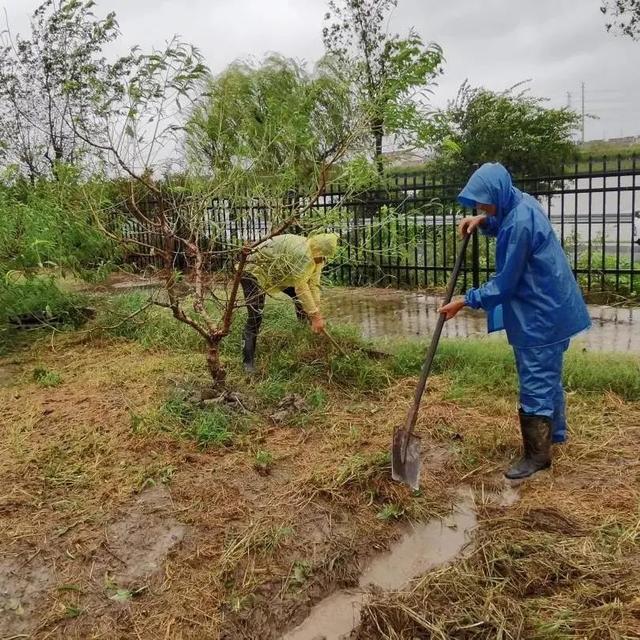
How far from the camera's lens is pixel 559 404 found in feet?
11.9

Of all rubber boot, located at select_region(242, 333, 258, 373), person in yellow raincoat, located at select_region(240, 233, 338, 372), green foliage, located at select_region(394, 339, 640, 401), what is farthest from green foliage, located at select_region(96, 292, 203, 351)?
green foliage, located at select_region(394, 339, 640, 401)

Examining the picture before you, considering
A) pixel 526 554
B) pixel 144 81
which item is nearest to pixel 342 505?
pixel 526 554

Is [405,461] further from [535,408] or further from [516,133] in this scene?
[516,133]

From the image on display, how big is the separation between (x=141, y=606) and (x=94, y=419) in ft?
6.44

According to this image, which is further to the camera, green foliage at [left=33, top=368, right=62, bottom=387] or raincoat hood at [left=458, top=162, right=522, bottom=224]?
green foliage at [left=33, top=368, right=62, bottom=387]

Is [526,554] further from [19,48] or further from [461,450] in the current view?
[19,48]

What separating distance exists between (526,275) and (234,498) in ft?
A: 6.36

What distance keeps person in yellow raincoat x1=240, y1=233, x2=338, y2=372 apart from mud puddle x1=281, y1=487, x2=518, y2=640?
193cm

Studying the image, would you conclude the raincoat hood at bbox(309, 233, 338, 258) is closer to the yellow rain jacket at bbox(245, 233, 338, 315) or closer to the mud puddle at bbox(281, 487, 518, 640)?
the yellow rain jacket at bbox(245, 233, 338, 315)

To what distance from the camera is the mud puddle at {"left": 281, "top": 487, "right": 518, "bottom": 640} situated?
8.29 ft

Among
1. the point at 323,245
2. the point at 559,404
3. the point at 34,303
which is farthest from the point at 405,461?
the point at 34,303

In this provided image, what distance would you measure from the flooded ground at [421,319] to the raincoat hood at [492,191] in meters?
2.52

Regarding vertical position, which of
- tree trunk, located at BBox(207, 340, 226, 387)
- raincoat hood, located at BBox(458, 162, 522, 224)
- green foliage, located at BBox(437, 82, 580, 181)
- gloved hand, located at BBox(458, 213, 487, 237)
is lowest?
tree trunk, located at BBox(207, 340, 226, 387)

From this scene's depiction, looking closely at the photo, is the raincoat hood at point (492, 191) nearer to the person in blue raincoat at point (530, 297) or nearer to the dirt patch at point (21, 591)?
the person in blue raincoat at point (530, 297)
